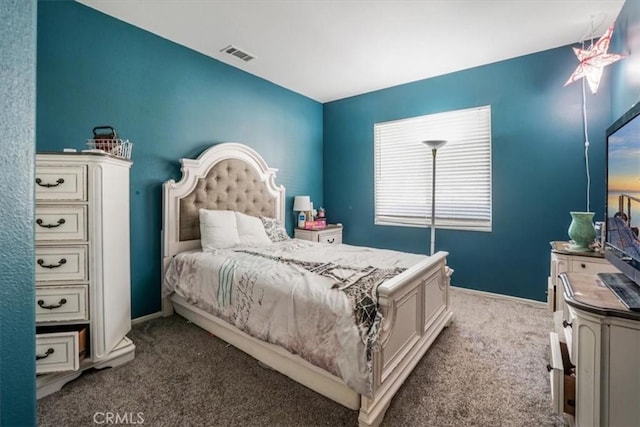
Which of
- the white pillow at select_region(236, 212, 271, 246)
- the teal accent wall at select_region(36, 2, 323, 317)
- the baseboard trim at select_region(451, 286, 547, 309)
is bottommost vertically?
the baseboard trim at select_region(451, 286, 547, 309)

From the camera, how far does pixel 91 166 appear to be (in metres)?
1.75

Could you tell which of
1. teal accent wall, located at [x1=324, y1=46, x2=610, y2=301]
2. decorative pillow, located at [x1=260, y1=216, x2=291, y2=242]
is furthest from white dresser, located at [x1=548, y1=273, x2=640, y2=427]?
decorative pillow, located at [x1=260, y1=216, x2=291, y2=242]

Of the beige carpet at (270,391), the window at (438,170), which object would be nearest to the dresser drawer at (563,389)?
the beige carpet at (270,391)

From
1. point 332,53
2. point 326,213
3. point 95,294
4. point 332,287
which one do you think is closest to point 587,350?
point 332,287

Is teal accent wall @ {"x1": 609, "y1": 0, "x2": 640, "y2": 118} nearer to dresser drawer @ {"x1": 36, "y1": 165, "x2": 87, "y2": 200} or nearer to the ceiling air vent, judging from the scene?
the ceiling air vent

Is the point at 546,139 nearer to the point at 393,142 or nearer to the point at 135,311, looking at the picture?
the point at 393,142

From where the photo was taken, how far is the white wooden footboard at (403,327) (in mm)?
1392

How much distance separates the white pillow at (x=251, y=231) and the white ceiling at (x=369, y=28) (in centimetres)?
179

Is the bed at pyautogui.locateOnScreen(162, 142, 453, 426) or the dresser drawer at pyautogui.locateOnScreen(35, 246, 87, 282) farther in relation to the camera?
the dresser drawer at pyautogui.locateOnScreen(35, 246, 87, 282)

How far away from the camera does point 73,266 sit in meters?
1.75

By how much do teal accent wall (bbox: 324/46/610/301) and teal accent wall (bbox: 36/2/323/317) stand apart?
213 centimetres

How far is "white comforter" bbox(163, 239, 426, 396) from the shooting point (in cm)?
139

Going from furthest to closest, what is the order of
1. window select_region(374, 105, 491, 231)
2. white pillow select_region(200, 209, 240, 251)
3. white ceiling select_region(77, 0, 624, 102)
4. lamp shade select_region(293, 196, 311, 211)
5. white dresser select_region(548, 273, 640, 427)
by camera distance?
Answer: 1. lamp shade select_region(293, 196, 311, 211)
2. window select_region(374, 105, 491, 231)
3. white pillow select_region(200, 209, 240, 251)
4. white ceiling select_region(77, 0, 624, 102)
5. white dresser select_region(548, 273, 640, 427)

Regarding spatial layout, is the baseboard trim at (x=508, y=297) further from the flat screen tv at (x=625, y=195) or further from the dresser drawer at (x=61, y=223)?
the dresser drawer at (x=61, y=223)
